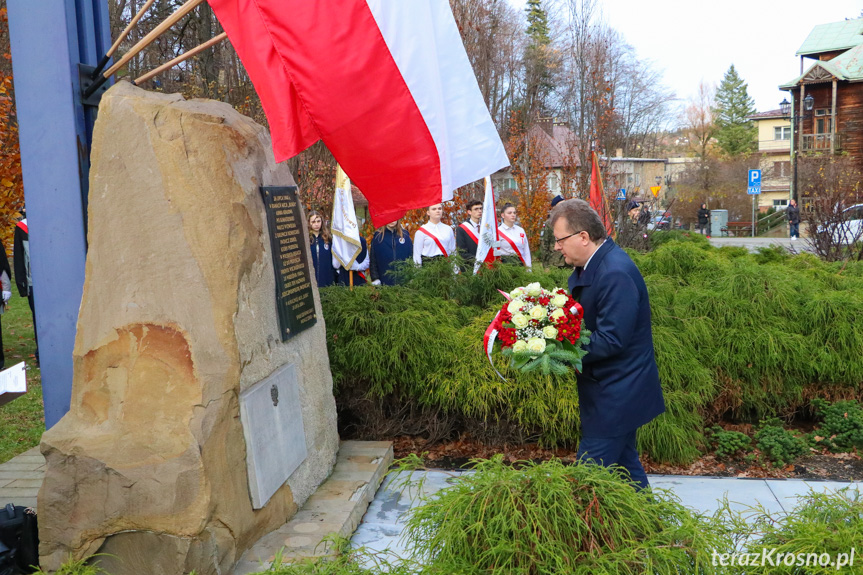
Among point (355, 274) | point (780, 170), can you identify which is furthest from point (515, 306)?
point (780, 170)

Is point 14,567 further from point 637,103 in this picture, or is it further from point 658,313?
point 637,103

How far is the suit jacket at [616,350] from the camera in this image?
3.43 metres

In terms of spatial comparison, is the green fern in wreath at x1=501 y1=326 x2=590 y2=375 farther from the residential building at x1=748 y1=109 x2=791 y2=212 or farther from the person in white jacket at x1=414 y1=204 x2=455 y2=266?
the residential building at x1=748 y1=109 x2=791 y2=212

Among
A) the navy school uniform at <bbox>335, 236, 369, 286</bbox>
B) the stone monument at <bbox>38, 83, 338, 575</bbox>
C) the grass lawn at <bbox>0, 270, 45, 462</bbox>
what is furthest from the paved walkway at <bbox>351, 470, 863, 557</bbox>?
the navy school uniform at <bbox>335, 236, 369, 286</bbox>

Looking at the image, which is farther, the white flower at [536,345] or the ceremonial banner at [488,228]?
the ceremonial banner at [488,228]

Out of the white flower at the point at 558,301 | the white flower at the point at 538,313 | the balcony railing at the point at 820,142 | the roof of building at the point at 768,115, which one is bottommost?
the white flower at the point at 538,313

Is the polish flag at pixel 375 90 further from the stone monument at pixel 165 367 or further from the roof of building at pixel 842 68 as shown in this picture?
the roof of building at pixel 842 68

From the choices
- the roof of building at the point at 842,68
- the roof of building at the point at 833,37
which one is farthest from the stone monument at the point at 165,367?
the roof of building at the point at 833,37

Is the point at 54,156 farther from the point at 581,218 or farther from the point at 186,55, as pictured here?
the point at 581,218

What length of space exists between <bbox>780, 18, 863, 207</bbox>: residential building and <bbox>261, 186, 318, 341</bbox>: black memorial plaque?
45.2 m

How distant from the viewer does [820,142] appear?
1815 inches

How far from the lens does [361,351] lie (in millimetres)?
5727

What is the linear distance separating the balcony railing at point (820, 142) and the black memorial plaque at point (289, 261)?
4678 cm

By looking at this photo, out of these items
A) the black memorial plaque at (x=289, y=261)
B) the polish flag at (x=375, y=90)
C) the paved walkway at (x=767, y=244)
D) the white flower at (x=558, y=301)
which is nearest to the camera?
the white flower at (x=558, y=301)
